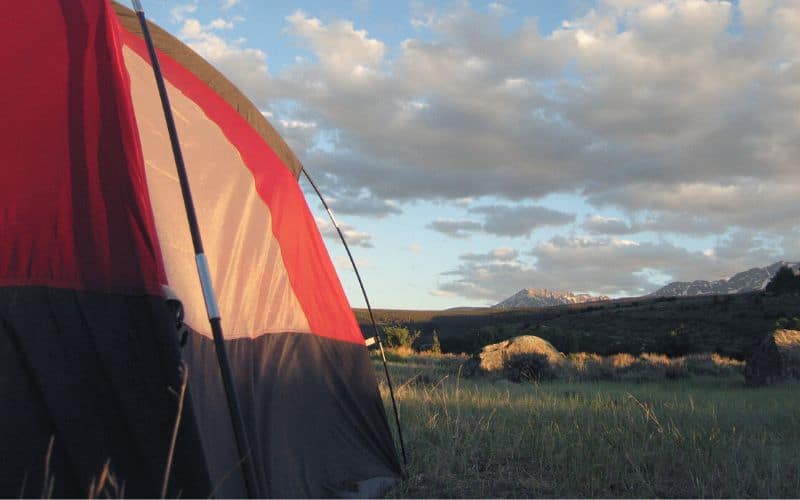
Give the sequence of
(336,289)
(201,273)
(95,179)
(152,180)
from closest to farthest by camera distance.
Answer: (201,273) < (95,179) < (152,180) < (336,289)

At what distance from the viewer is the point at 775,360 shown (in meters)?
14.1

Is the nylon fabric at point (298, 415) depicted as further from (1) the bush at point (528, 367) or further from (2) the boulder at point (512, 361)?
(1) the bush at point (528, 367)

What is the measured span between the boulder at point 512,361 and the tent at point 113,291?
42.0 feet

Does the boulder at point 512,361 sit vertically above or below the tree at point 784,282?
below

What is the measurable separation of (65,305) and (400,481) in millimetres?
2828

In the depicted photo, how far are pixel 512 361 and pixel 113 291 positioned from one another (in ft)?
49.1

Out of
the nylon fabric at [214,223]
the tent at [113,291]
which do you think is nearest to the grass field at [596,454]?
the tent at [113,291]

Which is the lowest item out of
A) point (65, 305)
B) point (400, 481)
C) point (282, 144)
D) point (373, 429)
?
point (400, 481)

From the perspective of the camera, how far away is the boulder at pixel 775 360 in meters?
14.0

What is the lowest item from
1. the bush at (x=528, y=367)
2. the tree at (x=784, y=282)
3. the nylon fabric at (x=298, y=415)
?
the bush at (x=528, y=367)

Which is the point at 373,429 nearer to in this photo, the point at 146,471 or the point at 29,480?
the point at 146,471

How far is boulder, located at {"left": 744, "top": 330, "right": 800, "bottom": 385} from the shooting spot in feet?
45.9

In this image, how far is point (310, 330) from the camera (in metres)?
5.36

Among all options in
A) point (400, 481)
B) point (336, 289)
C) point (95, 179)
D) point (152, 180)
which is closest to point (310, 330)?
point (336, 289)
